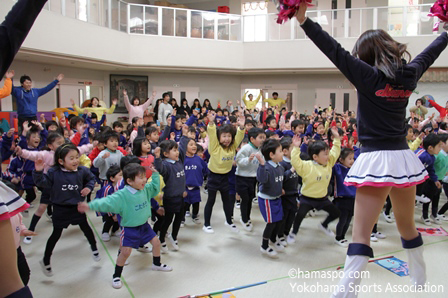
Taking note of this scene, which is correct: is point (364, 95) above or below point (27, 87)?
below

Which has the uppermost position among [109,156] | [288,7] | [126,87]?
[126,87]

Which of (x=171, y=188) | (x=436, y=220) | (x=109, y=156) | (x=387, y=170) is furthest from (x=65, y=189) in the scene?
(x=436, y=220)

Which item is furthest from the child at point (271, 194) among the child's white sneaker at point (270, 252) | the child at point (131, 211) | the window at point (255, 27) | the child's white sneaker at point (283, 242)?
the window at point (255, 27)

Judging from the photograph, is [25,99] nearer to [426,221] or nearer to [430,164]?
[430,164]

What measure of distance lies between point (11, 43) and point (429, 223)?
5135 mm

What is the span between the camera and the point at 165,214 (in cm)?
388

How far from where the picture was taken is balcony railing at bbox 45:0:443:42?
12297mm

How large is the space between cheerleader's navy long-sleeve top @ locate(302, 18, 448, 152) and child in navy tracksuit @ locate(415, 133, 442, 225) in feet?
10.1

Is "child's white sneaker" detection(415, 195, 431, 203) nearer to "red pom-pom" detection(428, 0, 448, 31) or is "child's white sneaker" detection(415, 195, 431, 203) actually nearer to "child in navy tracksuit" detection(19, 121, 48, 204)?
"red pom-pom" detection(428, 0, 448, 31)

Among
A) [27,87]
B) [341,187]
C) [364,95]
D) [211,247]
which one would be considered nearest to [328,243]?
[341,187]

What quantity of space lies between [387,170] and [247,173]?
111 inches

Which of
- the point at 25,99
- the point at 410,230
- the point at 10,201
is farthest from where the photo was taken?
the point at 25,99

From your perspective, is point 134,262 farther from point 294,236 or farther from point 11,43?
point 11,43

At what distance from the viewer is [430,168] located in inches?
183
